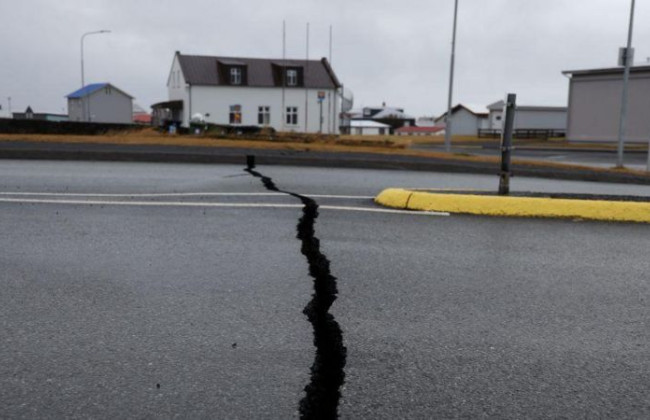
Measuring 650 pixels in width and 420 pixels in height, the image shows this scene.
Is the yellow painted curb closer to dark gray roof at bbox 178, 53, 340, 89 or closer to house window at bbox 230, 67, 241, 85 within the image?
dark gray roof at bbox 178, 53, 340, 89

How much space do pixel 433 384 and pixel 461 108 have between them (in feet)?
274

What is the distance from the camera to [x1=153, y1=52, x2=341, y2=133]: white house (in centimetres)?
5475

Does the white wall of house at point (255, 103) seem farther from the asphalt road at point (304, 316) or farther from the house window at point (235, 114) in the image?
the asphalt road at point (304, 316)

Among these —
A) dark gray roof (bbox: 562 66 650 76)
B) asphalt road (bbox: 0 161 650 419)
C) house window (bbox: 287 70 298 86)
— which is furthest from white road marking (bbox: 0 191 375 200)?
house window (bbox: 287 70 298 86)

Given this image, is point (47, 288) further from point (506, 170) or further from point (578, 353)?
point (506, 170)

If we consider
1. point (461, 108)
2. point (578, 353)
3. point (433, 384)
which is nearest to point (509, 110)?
point (578, 353)

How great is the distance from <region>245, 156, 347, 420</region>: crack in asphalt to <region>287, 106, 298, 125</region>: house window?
51.8m

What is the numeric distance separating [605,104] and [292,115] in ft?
84.8

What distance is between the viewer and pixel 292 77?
56.4 m

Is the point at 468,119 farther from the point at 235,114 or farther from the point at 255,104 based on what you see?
the point at 235,114

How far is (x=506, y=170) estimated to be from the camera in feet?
24.6

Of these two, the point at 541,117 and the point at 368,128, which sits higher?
the point at 541,117

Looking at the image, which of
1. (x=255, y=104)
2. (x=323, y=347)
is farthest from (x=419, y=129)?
(x=323, y=347)

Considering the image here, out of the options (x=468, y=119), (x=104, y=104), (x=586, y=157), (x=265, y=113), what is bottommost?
(x=586, y=157)
